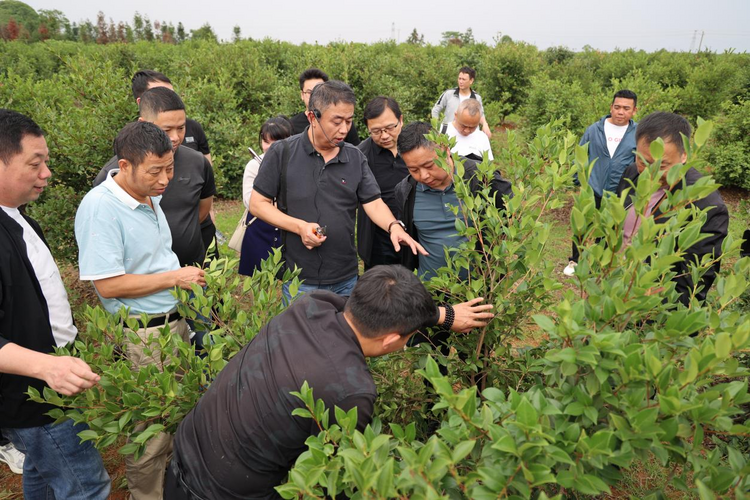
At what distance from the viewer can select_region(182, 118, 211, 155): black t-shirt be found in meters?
4.18

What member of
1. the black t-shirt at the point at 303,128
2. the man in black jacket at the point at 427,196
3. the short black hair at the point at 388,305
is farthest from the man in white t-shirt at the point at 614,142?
the short black hair at the point at 388,305

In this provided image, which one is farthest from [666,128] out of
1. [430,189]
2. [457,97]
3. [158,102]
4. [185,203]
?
[457,97]

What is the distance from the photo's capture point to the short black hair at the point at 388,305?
5.25 ft

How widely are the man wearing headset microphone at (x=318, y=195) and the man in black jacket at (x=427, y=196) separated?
0.42 feet

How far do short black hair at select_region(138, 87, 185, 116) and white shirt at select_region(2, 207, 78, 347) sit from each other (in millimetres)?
1205

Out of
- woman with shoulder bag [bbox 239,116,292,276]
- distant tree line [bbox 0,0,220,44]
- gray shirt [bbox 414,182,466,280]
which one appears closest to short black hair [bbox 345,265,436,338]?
gray shirt [bbox 414,182,466,280]

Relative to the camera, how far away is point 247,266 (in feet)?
12.0

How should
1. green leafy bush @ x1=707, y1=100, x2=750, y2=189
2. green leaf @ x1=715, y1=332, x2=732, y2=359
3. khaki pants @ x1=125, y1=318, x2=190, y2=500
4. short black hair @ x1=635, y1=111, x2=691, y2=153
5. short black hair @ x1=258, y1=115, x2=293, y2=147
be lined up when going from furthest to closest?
green leafy bush @ x1=707, y1=100, x2=750, y2=189 → short black hair @ x1=258, y1=115, x2=293, y2=147 → short black hair @ x1=635, y1=111, x2=691, y2=153 → khaki pants @ x1=125, y1=318, x2=190, y2=500 → green leaf @ x1=715, y1=332, x2=732, y2=359

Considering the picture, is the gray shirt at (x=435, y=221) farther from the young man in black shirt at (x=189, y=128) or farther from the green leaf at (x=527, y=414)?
the green leaf at (x=527, y=414)

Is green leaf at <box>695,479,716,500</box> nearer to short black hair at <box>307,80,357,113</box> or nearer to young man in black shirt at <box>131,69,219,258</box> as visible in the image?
short black hair at <box>307,80,357,113</box>

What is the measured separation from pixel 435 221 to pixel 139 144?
1669 mm

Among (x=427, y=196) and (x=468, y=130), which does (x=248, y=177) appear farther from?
(x=468, y=130)

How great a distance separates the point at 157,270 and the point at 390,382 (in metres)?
1.37

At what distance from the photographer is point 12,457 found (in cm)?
319
